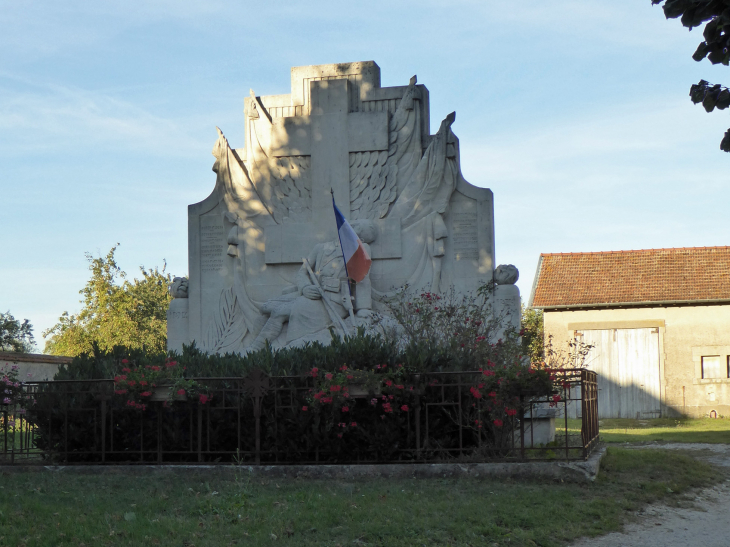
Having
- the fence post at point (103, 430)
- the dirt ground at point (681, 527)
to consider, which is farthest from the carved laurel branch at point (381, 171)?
the dirt ground at point (681, 527)

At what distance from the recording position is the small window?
76.5 feet

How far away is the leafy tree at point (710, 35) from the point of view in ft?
14.6

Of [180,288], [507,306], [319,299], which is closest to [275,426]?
[319,299]

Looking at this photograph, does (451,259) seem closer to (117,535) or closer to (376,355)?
(376,355)

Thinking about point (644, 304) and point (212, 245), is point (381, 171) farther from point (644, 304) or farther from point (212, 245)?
point (644, 304)

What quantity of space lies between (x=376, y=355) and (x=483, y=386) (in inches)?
50.0

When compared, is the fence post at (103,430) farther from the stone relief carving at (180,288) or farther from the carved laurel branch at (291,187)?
the carved laurel branch at (291,187)

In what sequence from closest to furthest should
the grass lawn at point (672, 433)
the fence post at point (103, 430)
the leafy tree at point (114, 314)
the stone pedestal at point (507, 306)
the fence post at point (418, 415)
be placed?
the fence post at point (418, 415) → the fence post at point (103, 430) → the stone pedestal at point (507, 306) → the grass lawn at point (672, 433) → the leafy tree at point (114, 314)

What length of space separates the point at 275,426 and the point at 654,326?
1739cm

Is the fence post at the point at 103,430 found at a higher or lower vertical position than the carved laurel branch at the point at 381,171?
lower

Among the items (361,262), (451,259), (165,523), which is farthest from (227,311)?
(165,523)

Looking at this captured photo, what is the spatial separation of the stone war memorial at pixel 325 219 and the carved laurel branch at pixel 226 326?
0.02 m

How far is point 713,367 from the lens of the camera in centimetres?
2342

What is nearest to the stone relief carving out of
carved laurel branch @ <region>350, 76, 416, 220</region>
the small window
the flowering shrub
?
carved laurel branch @ <region>350, 76, 416, 220</region>
